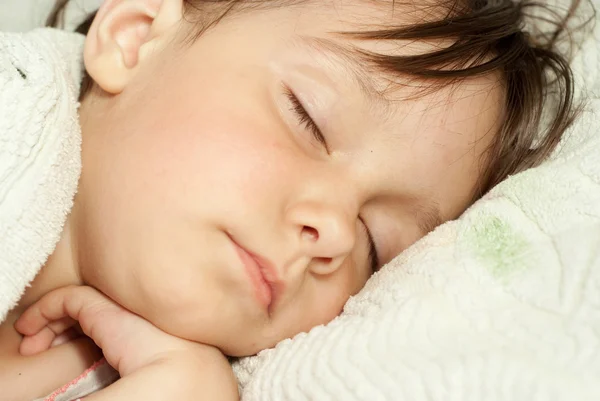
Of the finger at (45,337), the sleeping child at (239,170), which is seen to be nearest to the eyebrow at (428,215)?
the sleeping child at (239,170)

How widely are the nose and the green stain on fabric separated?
18 cm

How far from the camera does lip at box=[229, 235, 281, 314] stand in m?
0.88

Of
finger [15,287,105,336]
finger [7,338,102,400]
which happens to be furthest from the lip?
finger [7,338,102,400]

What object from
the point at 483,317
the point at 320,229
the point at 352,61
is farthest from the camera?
the point at 352,61

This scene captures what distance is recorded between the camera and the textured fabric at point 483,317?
675 millimetres

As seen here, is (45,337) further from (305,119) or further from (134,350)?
(305,119)

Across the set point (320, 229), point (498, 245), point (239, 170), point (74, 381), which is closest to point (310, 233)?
point (320, 229)

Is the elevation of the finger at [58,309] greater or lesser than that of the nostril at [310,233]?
lesser

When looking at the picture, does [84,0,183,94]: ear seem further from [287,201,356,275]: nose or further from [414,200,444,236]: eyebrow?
[414,200,444,236]: eyebrow

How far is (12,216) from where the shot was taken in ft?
3.05

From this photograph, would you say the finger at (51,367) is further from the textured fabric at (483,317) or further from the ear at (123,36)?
the ear at (123,36)

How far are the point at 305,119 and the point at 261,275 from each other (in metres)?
0.25

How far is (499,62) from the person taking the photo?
3.64ft

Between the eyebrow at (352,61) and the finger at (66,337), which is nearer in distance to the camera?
the eyebrow at (352,61)
